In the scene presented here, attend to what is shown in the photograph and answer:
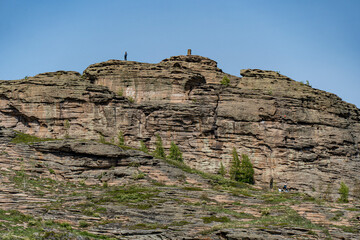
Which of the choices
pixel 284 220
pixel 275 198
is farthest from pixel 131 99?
pixel 284 220

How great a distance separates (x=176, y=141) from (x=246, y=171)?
1321 centimetres

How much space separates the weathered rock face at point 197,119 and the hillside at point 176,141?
7.2 inches

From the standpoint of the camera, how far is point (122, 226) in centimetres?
5269

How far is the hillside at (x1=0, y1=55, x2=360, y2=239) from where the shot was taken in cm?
6234

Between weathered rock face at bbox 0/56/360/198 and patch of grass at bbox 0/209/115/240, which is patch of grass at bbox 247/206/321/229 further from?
weathered rock face at bbox 0/56/360/198

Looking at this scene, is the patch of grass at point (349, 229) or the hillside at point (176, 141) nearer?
the patch of grass at point (349, 229)

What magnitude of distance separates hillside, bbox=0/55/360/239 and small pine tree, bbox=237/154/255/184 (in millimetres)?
2161

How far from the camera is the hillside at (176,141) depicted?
6234 cm

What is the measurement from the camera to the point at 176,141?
9288 centimetres

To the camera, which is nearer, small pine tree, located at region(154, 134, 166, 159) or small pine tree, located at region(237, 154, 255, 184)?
small pine tree, located at region(237, 154, 255, 184)

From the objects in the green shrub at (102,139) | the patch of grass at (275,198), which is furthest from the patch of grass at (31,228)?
the green shrub at (102,139)

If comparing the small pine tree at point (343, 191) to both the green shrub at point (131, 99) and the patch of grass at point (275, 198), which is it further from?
the green shrub at point (131, 99)

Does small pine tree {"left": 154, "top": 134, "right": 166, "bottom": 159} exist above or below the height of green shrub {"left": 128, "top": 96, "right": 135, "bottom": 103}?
below

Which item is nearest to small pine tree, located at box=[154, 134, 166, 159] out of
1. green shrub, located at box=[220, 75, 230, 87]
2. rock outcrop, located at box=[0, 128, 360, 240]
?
rock outcrop, located at box=[0, 128, 360, 240]
